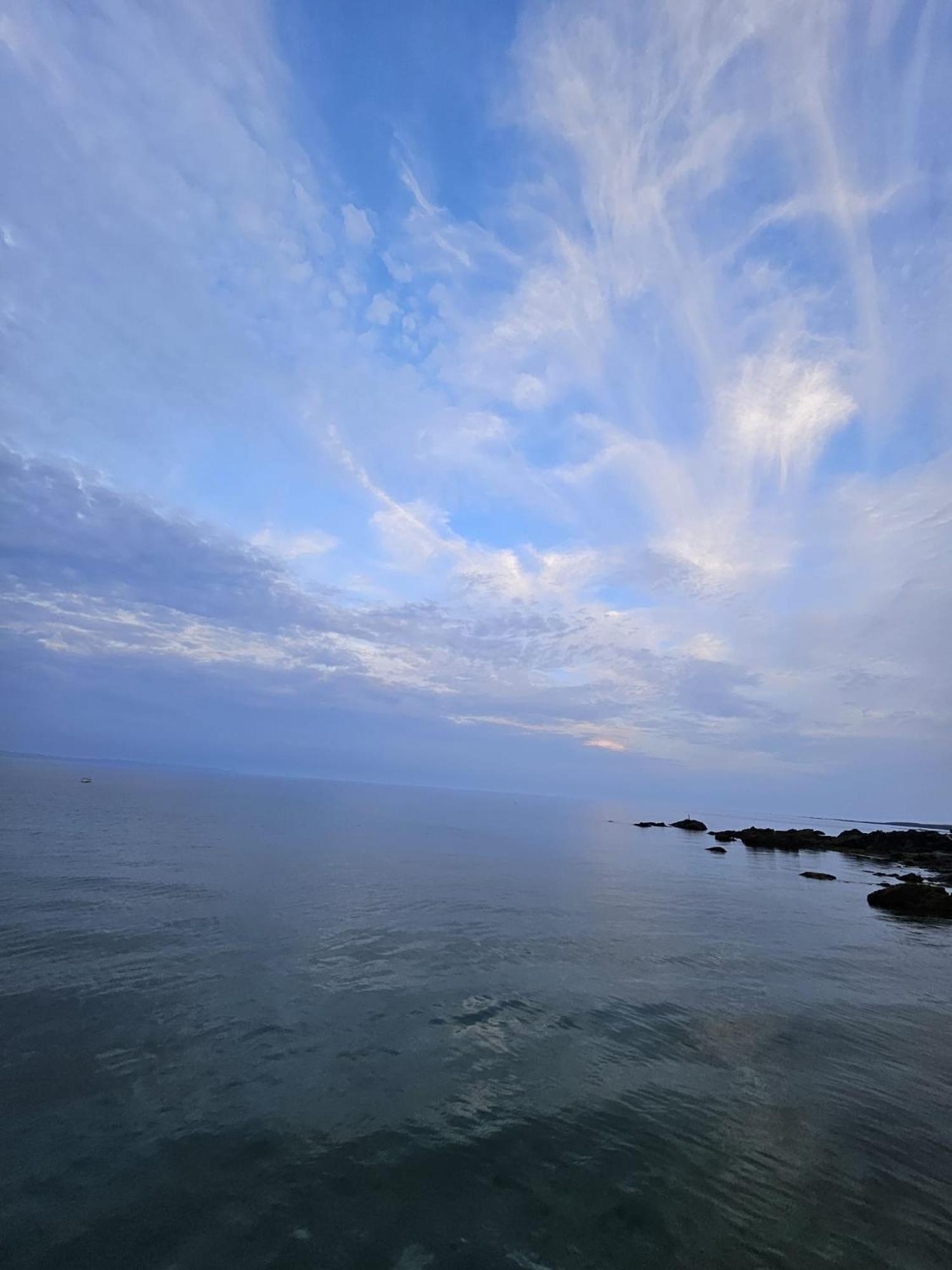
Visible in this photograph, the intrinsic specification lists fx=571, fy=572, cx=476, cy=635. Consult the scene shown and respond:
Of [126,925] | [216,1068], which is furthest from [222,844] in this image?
[216,1068]

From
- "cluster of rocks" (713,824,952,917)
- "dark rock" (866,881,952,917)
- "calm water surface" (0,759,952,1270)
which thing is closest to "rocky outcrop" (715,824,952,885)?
"cluster of rocks" (713,824,952,917)

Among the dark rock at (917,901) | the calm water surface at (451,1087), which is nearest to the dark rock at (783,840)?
the dark rock at (917,901)

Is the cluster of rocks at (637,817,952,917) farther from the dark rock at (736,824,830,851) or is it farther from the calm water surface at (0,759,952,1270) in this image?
the calm water surface at (0,759,952,1270)

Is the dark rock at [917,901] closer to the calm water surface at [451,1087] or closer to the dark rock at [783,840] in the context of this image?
the calm water surface at [451,1087]

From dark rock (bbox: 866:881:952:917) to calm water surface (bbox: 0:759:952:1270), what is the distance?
35.3 ft

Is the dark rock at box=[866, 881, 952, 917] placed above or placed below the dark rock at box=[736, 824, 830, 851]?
below

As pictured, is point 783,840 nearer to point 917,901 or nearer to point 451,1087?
point 917,901

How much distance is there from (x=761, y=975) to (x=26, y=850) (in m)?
40.6

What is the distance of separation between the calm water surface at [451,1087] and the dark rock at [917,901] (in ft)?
35.3

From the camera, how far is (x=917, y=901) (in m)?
37.4

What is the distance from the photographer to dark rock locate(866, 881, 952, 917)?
36.8m

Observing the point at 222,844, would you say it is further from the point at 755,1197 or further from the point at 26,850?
the point at 755,1197

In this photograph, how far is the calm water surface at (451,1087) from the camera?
7871 millimetres

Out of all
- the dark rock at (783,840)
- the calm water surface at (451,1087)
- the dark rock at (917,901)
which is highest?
the dark rock at (783,840)
